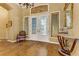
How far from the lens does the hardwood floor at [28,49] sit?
2154mm

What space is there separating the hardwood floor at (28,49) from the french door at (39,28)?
91 mm

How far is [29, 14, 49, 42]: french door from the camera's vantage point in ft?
7.36

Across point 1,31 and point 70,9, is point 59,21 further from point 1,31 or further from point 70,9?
point 1,31

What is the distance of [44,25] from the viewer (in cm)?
224

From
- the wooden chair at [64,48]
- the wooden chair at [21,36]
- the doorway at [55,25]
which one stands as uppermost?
the doorway at [55,25]

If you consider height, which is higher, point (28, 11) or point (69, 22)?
point (28, 11)

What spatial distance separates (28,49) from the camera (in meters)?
2.21

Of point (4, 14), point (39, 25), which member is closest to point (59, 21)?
point (39, 25)

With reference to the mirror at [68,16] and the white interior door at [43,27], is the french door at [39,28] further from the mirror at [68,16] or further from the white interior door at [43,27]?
the mirror at [68,16]

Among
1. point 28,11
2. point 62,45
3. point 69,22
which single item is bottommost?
point 62,45

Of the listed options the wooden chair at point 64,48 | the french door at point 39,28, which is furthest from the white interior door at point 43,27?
the wooden chair at point 64,48

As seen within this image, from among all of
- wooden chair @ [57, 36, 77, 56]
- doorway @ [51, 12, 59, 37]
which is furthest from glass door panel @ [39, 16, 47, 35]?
wooden chair @ [57, 36, 77, 56]

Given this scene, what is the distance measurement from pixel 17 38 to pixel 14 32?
0.33 feet

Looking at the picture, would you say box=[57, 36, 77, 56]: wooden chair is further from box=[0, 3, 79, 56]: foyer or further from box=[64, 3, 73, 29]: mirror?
box=[64, 3, 73, 29]: mirror
